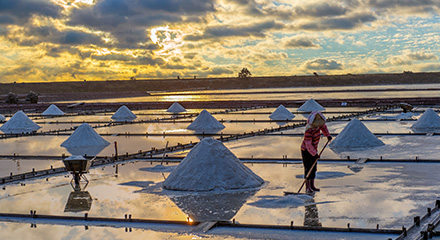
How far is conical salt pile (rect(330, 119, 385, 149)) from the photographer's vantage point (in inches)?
544

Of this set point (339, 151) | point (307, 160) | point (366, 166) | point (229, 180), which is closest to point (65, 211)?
point (229, 180)

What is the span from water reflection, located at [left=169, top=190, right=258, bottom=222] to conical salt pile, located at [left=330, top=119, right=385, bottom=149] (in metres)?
6.10

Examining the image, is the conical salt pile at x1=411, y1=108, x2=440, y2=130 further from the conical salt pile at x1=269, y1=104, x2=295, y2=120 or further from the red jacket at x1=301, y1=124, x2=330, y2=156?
the red jacket at x1=301, y1=124, x2=330, y2=156

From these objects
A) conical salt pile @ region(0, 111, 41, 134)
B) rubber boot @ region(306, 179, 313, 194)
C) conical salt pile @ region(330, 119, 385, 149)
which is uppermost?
conical salt pile @ region(330, 119, 385, 149)

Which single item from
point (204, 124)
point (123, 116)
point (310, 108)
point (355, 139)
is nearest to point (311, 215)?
point (355, 139)

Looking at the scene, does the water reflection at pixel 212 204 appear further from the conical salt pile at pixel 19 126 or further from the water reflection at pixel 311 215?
the conical salt pile at pixel 19 126

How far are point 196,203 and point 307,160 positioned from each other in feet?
6.07

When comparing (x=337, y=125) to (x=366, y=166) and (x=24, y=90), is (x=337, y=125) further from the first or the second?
(x=24, y=90)

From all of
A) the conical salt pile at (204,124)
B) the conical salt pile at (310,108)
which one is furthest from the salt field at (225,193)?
the conical salt pile at (310,108)

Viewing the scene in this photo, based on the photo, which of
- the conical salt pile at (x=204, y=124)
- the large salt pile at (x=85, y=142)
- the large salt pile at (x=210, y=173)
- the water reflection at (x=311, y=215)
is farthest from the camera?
the conical salt pile at (x=204, y=124)

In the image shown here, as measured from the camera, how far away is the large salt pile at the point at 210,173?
855cm

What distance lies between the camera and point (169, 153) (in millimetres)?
13469

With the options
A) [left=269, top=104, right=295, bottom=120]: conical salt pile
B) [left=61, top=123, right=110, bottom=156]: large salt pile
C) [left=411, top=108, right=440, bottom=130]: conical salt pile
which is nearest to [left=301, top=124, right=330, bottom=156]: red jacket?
[left=61, top=123, right=110, bottom=156]: large salt pile

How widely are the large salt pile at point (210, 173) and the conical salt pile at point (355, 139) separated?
5.40 m
